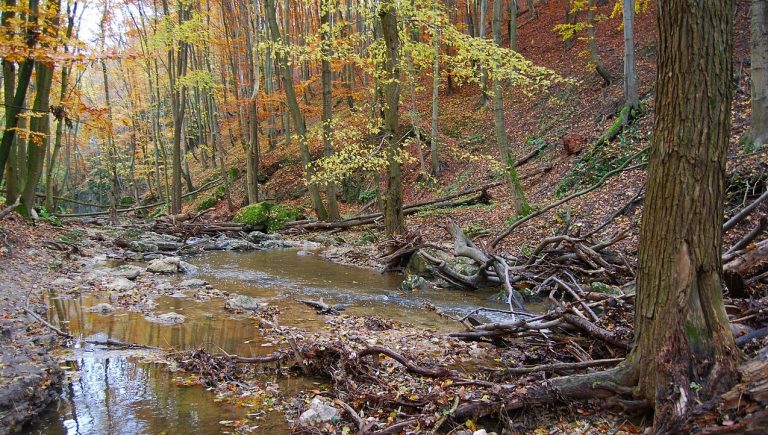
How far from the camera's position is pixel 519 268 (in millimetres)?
9305

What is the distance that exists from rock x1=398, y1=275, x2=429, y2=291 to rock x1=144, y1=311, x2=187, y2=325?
14.7 ft

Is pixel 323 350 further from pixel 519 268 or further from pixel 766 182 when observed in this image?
pixel 766 182

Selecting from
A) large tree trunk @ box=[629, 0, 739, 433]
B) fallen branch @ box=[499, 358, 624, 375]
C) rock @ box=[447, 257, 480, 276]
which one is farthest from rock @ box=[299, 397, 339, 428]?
rock @ box=[447, 257, 480, 276]

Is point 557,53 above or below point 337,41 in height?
above

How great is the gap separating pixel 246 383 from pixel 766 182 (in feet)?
30.6

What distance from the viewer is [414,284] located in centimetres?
1041

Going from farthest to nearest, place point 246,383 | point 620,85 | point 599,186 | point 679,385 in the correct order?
1. point 620,85
2. point 599,186
3. point 246,383
4. point 679,385

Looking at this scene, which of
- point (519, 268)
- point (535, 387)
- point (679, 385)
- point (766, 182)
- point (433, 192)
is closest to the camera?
point (679, 385)

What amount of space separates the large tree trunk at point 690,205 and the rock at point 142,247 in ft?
49.7

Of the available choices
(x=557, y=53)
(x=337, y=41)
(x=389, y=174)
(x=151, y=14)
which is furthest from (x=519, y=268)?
(x=151, y=14)

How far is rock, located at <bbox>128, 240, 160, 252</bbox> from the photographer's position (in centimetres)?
1526

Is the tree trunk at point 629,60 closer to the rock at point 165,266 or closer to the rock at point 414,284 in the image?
the rock at point 414,284

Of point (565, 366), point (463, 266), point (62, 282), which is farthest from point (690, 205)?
point (62, 282)

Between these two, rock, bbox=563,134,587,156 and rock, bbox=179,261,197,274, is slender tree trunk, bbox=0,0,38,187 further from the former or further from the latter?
rock, bbox=563,134,587,156
